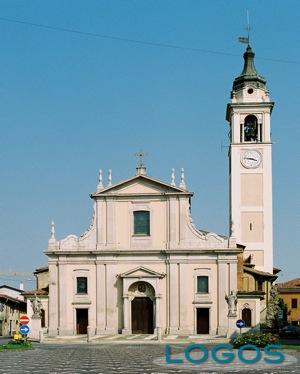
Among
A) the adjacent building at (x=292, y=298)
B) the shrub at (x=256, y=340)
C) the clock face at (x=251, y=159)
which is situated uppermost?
the clock face at (x=251, y=159)

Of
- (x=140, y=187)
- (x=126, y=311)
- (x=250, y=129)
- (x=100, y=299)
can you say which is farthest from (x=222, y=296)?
(x=250, y=129)

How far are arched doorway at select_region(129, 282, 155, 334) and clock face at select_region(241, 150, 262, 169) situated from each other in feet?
58.9

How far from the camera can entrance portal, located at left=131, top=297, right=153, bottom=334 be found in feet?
194

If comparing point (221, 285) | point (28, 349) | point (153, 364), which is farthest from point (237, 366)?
point (221, 285)

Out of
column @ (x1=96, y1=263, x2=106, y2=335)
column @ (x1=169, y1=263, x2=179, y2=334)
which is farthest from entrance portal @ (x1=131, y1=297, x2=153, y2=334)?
column @ (x1=96, y1=263, x2=106, y2=335)

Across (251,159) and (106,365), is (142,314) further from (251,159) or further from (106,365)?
(106,365)

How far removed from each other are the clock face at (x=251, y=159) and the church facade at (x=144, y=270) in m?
13.2

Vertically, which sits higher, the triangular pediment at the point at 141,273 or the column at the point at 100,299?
the triangular pediment at the point at 141,273

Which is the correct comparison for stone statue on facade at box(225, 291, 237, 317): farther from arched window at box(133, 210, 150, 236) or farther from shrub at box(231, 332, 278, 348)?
shrub at box(231, 332, 278, 348)

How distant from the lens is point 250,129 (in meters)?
73.9

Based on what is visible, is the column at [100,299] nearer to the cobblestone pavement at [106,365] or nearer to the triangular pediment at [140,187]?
the triangular pediment at [140,187]

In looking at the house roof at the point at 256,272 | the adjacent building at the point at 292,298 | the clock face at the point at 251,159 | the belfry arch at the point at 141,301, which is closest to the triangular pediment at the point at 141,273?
the belfry arch at the point at 141,301

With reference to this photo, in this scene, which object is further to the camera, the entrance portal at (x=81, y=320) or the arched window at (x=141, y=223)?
the arched window at (x=141, y=223)

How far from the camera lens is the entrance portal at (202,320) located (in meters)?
58.2
